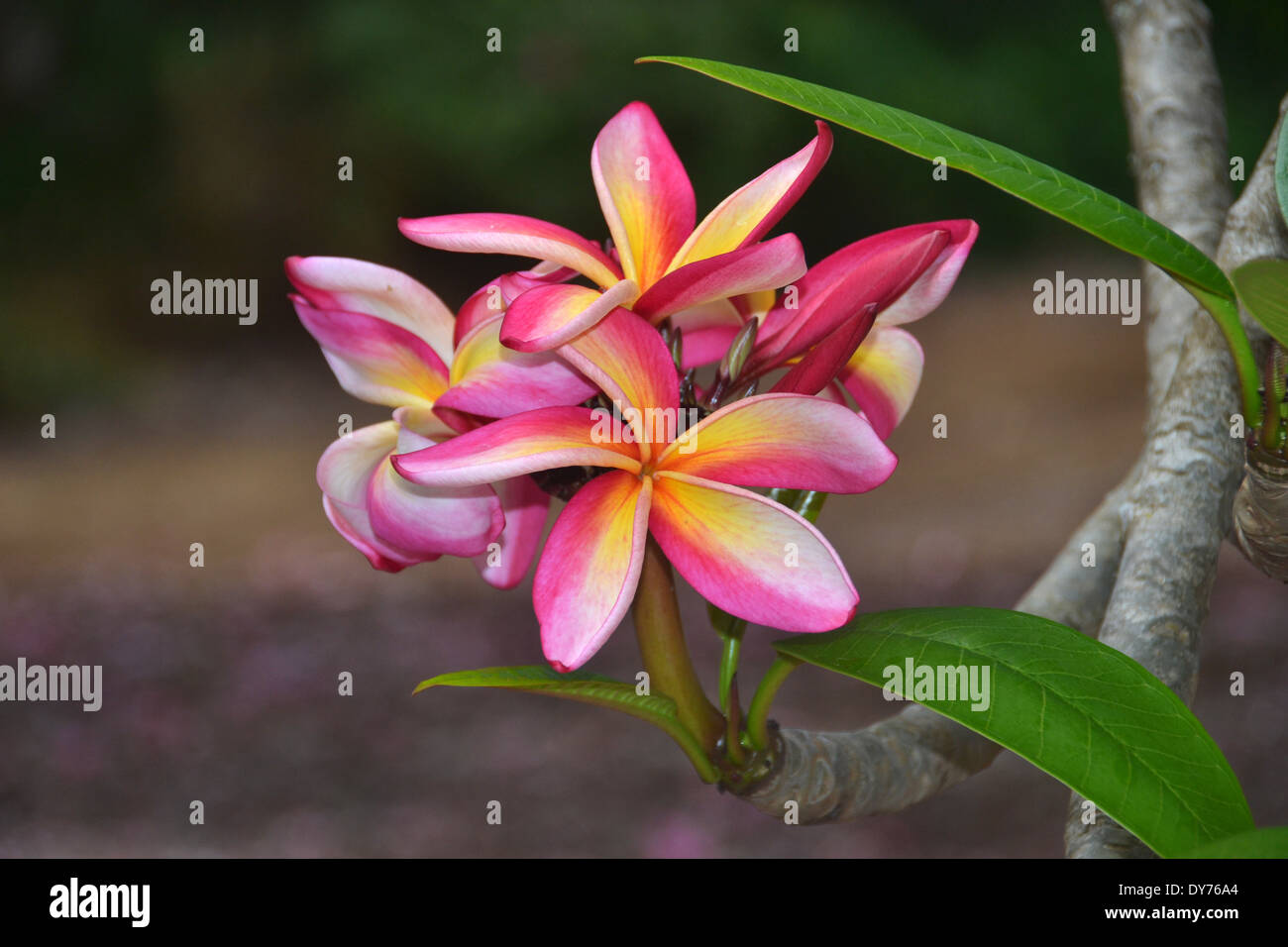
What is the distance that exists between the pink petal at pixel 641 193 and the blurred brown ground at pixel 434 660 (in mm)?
783

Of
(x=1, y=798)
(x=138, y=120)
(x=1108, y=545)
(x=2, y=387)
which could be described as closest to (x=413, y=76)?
(x=138, y=120)

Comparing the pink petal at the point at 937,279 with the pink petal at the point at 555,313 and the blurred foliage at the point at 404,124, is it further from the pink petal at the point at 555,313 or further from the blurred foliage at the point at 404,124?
the blurred foliage at the point at 404,124

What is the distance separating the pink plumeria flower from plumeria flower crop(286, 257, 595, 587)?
0.06 feet

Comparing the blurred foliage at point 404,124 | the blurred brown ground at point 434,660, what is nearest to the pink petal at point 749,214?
the blurred brown ground at point 434,660

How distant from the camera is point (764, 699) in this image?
0.32 m

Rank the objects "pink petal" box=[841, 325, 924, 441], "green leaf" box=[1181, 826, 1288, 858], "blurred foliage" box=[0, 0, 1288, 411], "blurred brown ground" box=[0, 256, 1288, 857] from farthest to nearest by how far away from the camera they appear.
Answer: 1. "blurred foliage" box=[0, 0, 1288, 411]
2. "blurred brown ground" box=[0, 256, 1288, 857]
3. "pink petal" box=[841, 325, 924, 441]
4. "green leaf" box=[1181, 826, 1288, 858]

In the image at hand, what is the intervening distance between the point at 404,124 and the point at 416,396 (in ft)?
6.56

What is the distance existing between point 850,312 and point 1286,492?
21 cm

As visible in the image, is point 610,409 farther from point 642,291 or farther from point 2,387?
point 2,387

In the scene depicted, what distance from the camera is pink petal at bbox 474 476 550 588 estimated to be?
311 mm

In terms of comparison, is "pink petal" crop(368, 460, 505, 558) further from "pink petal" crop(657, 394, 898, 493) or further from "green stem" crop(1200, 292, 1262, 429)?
"green stem" crop(1200, 292, 1262, 429)

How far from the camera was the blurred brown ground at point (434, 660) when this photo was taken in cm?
130

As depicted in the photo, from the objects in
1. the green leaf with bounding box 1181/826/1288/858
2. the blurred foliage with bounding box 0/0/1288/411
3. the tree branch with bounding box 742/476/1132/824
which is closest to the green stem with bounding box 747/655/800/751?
the tree branch with bounding box 742/476/1132/824

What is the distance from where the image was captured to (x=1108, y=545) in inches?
19.1
